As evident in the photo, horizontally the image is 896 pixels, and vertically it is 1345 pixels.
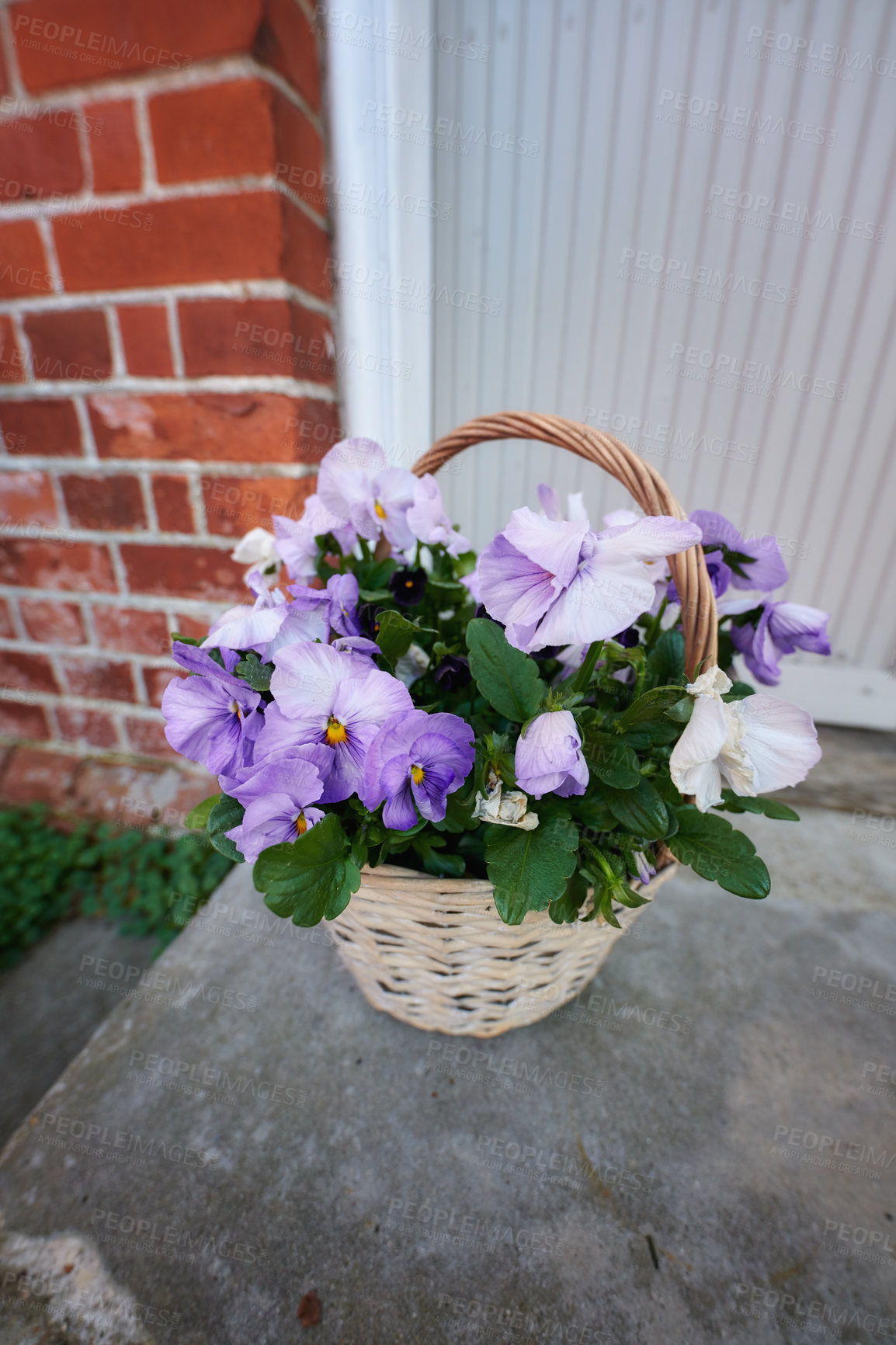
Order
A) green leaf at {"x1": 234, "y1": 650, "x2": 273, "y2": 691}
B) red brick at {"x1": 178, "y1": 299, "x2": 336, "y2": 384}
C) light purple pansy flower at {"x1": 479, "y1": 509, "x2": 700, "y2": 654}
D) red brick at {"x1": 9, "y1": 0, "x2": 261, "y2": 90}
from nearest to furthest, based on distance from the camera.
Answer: light purple pansy flower at {"x1": 479, "y1": 509, "x2": 700, "y2": 654} → green leaf at {"x1": 234, "y1": 650, "x2": 273, "y2": 691} → red brick at {"x1": 9, "y1": 0, "x2": 261, "y2": 90} → red brick at {"x1": 178, "y1": 299, "x2": 336, "y2": 384}

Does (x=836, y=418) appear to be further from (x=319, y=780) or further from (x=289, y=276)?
(x=319, y=780)

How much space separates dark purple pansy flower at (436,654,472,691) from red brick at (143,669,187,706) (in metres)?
0.77

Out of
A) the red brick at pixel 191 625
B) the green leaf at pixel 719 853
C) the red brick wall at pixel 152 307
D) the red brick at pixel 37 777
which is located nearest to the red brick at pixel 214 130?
the red brick wall at pixel 152 307

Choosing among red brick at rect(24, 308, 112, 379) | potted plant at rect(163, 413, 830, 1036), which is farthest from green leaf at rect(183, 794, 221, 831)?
red brick at rect(24, 308, 112, 379)

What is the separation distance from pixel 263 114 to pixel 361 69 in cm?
23

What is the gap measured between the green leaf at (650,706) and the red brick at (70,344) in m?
0.96

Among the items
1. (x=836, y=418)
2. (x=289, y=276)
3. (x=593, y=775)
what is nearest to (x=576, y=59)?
(x=289, y=276)

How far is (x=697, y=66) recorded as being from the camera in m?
0.90

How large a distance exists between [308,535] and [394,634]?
0.19 m

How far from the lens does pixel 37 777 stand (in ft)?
4.11

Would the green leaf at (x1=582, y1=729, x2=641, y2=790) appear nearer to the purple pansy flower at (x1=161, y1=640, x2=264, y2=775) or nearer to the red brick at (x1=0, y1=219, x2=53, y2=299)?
the purple pansy flower at (x1=161, y1=640, x2=264, y2=775)

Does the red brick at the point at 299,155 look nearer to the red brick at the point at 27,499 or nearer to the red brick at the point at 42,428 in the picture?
the red brick at the point at 42,428

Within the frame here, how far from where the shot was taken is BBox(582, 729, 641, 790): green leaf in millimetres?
434

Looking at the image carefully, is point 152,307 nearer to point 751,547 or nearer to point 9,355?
point 9,355
